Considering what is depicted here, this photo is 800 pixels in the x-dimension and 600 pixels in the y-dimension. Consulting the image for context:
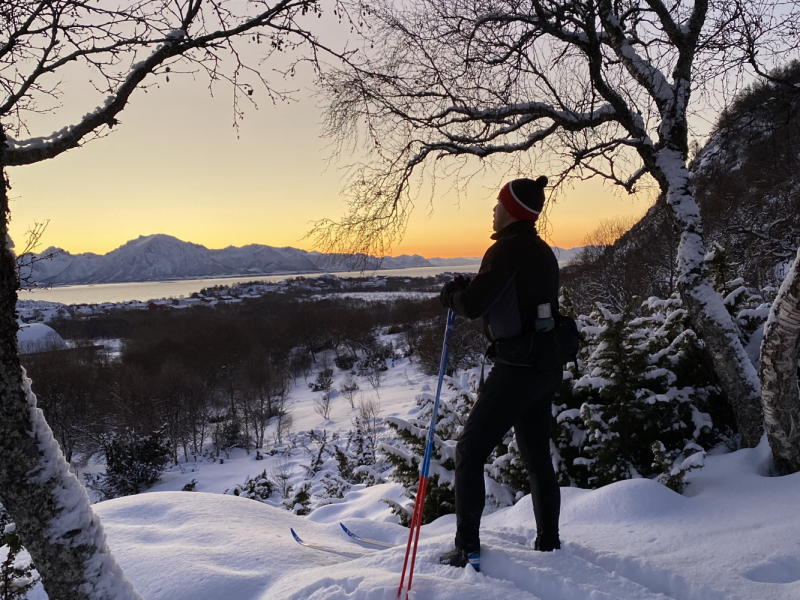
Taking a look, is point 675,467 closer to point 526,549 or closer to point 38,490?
point 526,549

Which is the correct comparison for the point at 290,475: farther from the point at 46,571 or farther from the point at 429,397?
the point at 46,571

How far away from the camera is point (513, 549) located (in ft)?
8.28

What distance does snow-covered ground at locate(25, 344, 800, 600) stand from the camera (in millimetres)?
2215

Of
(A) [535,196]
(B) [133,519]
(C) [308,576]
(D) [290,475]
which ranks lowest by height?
(D) [290,475]

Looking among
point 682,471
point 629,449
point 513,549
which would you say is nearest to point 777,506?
point 682,471

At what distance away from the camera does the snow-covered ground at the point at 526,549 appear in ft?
7.27

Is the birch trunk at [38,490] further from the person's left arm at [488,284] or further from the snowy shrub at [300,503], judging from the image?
the snowy shrub at [300,503]

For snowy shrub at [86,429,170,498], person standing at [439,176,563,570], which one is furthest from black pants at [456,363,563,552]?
snowy shrub at [86,429,170,498]

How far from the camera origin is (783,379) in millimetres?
3361

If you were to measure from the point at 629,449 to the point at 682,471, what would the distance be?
0.90m

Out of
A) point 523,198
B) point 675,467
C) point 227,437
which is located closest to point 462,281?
point 523,198

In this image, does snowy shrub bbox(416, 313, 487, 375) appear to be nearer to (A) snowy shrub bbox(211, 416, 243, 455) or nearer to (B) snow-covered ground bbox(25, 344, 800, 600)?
(A) snowy shrub bbox(211, 416, 243, 455)

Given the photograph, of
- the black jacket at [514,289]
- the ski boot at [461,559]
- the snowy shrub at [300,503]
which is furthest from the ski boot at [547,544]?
the snowy shrub at [300,503]

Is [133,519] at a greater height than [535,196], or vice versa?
[535,196]
